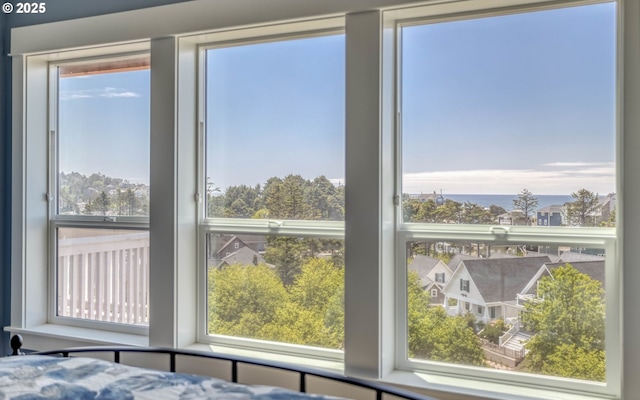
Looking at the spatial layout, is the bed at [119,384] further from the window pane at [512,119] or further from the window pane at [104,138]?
the window pane at [104,138]

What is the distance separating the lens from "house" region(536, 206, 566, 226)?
71.2 inches

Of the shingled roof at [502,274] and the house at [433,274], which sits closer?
the shingled roof at [502,274]

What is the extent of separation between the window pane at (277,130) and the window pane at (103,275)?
51 cm

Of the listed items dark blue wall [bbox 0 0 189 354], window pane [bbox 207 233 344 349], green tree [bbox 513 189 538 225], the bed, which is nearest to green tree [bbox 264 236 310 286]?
window pane [bbox 207 233 344 349]

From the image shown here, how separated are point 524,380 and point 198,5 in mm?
2001

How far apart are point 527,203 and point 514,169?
135mm

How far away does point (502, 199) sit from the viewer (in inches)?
74.0

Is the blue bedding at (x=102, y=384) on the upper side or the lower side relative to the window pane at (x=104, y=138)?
lower

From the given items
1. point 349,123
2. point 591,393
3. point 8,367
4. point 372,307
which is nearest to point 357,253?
point 372,307

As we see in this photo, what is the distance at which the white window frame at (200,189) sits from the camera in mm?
1605

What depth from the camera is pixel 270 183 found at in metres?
2.23

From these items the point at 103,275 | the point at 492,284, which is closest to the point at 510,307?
the point at 492,284

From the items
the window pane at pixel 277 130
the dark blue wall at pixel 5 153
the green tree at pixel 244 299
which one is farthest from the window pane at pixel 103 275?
the window pane at pixel 277 130

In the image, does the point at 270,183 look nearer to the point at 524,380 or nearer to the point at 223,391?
the point at 223,391
